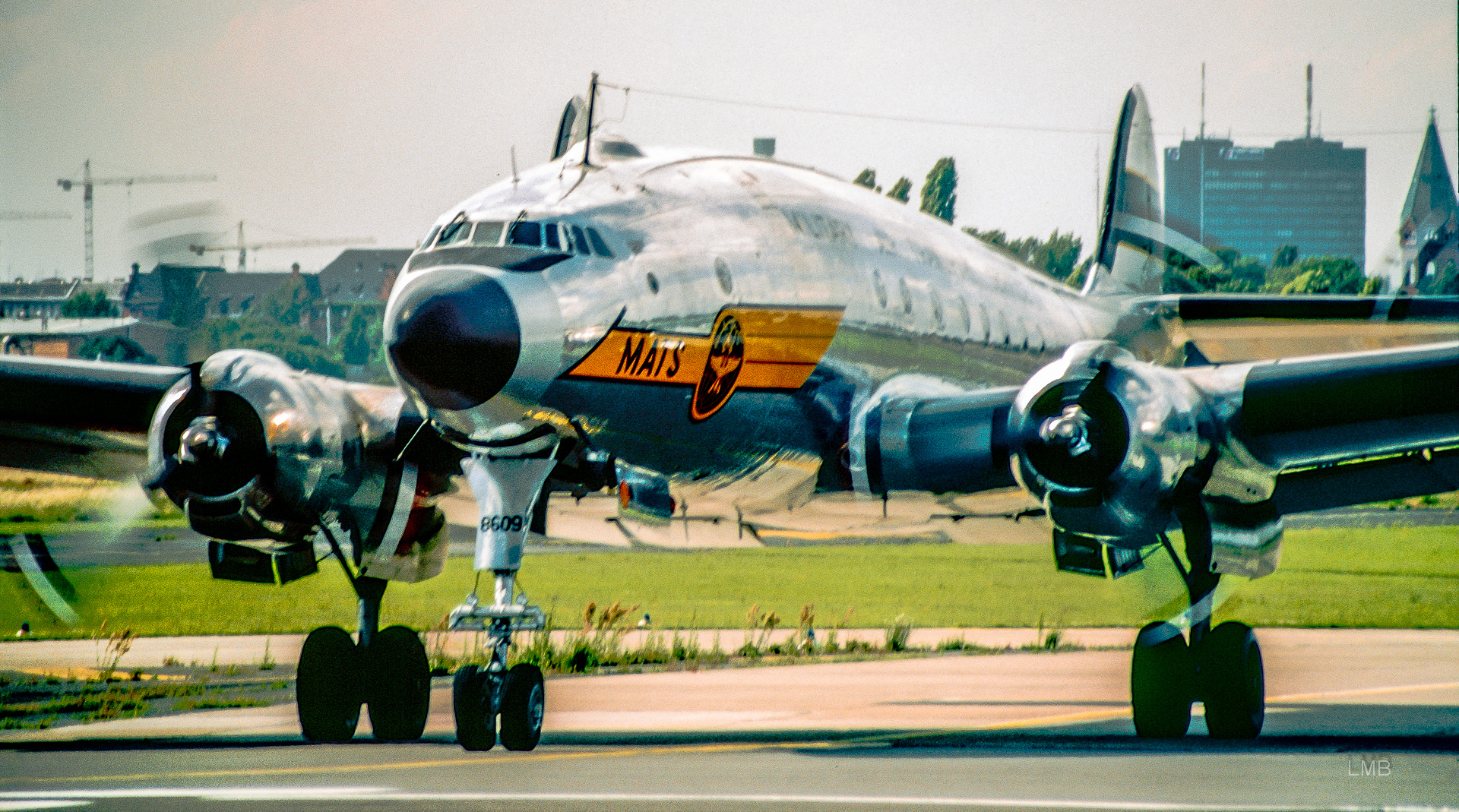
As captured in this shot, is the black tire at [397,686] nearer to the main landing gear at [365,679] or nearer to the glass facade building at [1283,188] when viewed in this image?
the main landing gear at [365,679]

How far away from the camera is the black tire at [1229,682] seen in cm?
→ 1296

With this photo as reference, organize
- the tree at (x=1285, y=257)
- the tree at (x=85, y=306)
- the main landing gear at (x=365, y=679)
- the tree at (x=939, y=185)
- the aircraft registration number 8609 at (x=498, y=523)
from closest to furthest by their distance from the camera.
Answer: the aircraft registration number 8609 at (x=498, y=523)
the main landing gear at (x=365, y=679)
the tree at (x=85, y=306)
the tree at (x=939, y=185)
the tree at (x=1285, y=257)

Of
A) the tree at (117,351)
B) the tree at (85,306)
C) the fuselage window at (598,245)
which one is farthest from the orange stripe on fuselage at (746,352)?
the tree at (85,306)

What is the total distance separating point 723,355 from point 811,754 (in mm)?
3351

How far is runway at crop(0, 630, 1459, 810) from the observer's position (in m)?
9.63

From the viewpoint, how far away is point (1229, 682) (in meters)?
13.0

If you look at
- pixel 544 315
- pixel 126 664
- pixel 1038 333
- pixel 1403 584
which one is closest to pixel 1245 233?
pixel 1403 584

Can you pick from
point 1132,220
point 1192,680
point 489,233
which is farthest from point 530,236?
point 1132,220

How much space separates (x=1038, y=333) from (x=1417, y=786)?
258 inches

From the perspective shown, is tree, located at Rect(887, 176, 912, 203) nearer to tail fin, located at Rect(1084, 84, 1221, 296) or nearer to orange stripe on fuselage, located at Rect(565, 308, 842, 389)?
tail fin, located at Rect(1084, 84, 1221, 296)

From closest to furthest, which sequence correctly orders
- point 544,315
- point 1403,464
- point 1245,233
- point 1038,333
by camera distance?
point 544,315 → point 1403,464 → point 1038,333 → point 1245,233

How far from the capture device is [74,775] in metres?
10.9

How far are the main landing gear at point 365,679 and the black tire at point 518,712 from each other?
2.46 metres

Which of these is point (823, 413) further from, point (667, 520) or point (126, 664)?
point (126, 664)
